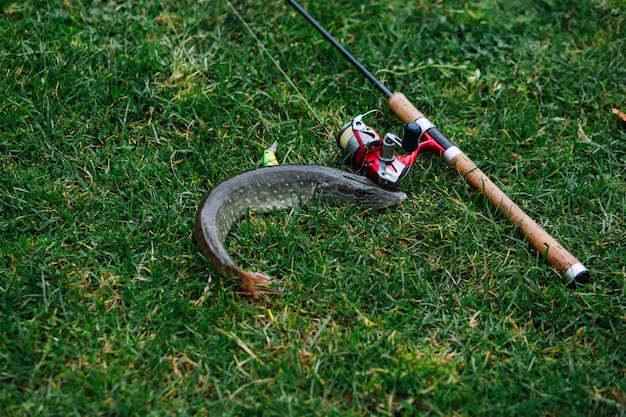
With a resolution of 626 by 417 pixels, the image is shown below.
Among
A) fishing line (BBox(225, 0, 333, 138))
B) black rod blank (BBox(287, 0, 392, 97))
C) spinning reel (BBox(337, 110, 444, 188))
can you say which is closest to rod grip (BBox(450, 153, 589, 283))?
spinning reel (BBox(337, 110, 444, 188))

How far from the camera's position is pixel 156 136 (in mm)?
4844

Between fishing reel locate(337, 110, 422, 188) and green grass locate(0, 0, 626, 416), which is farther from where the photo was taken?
fishing reel locate(337, 110, 422, 188)

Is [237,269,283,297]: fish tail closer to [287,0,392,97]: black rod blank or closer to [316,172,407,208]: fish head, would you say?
[316,172,407,208]: fish head

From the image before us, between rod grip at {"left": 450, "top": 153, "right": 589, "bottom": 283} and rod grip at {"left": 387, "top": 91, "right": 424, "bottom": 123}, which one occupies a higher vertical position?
rod grip at {"left": 387, "top": 91, "right": 424, "bottom": 123}

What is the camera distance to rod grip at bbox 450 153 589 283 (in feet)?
13.4

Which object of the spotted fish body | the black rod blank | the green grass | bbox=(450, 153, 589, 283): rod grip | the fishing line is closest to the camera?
the green grass

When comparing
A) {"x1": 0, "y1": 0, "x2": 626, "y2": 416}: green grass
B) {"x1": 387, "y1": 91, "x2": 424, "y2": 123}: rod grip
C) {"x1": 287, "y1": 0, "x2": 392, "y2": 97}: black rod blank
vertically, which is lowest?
{"x1": 0, "y1": 0, "x2": 626, "y2": 416}: green grass

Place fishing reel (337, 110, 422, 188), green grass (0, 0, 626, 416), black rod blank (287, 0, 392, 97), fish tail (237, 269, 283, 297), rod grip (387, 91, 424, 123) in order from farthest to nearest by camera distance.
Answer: black rod blank (287, 0, 392, 97) → rod grip (387, 91, 424, 123) → fishing reel (337, 110, 422, 188) → fish tail (237, 269, 283, 297) → green grass (0, 0, 626, 416)

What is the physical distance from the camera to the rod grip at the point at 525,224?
4.09m

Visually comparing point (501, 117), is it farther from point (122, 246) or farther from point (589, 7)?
point (122, 246)

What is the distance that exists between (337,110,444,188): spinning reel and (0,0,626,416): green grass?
0.22 m

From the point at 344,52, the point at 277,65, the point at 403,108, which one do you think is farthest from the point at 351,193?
the point at 277,65

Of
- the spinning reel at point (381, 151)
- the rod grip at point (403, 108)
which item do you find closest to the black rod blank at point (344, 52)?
the rod grip at point (403, 108)

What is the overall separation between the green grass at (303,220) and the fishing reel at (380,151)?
0.23 metres
